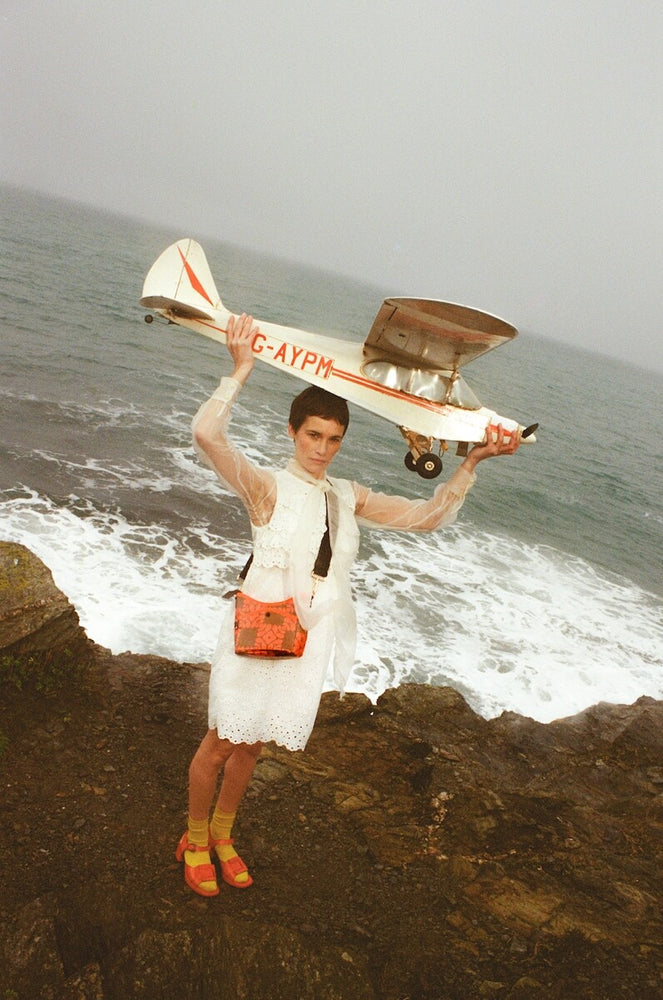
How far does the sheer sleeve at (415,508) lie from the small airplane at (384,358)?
128 inches

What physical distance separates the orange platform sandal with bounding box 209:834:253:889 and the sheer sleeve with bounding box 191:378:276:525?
A: 2.14 m

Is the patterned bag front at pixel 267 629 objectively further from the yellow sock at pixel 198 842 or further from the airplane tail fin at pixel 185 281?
the airplane tail fin at pixel 185 281

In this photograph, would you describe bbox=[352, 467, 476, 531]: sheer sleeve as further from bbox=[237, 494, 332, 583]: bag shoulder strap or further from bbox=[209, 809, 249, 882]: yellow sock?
bbox=[209, 809, 249, 882]: yellow sock

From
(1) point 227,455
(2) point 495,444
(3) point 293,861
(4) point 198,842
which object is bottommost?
(3) point 293,861

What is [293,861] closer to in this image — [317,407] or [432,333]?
[317,407]

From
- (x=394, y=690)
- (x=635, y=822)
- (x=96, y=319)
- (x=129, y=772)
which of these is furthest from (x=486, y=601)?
(x=96, y=319)

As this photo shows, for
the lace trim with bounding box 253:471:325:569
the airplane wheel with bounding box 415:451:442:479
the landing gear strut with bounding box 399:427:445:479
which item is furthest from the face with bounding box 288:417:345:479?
the airplane wheel with bounding box 415:451:442:479

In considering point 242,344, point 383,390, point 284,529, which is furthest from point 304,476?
point 383,390

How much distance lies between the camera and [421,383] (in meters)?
7.11

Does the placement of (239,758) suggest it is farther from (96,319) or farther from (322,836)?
(96,319)

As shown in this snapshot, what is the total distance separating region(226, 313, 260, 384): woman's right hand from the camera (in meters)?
2.65

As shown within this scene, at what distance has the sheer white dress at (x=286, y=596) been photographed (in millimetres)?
2889

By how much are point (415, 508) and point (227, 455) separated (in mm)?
1084

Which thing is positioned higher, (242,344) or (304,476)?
(242,344)
